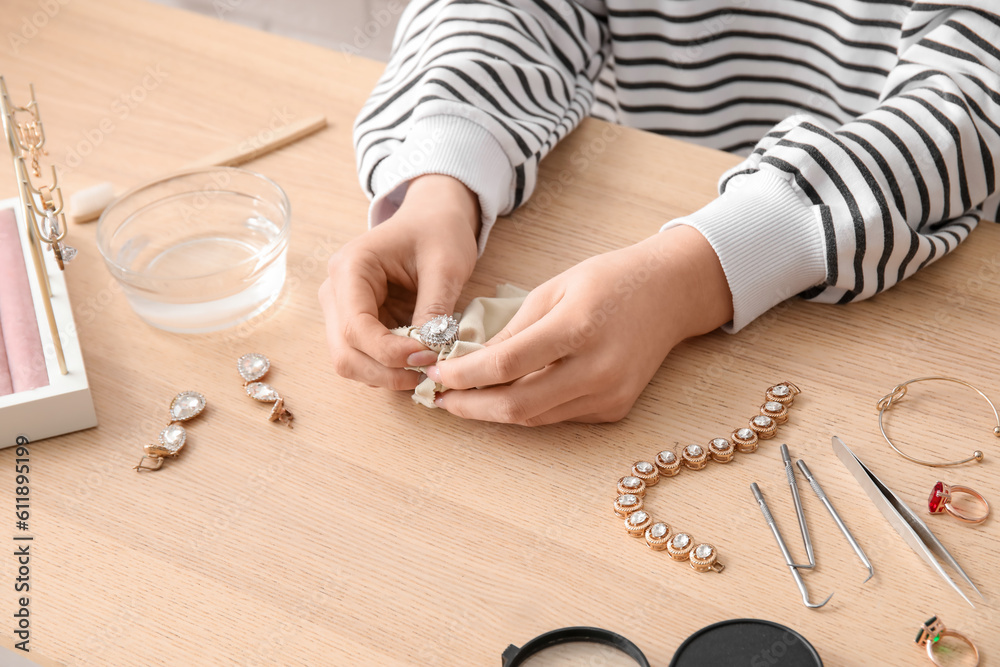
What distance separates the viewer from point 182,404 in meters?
0.73

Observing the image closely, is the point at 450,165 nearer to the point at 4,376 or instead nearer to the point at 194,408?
the point at 194,408

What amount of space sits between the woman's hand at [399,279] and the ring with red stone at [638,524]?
8.2 inches

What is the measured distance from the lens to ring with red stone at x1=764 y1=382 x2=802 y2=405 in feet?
2.33

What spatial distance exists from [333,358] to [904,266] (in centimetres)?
54

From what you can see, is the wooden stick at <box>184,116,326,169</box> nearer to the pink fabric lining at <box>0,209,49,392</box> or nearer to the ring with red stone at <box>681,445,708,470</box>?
the pink fabric lining at <box>0,209,49,392</box>

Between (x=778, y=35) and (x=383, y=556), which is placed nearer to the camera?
(x=383, y=556)

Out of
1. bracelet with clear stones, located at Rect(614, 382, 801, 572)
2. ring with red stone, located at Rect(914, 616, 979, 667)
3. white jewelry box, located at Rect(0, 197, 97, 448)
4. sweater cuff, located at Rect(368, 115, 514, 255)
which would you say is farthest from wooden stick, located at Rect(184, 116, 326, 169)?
ring with red stone, located at Rect(914, 616, 979, 667)

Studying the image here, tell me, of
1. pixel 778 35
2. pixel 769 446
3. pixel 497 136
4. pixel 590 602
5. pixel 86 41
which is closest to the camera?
pixel 590 602

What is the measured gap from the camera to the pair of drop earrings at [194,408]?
0.69 meters

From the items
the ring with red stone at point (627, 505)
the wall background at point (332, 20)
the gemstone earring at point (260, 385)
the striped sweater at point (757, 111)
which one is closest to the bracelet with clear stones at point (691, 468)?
the ring with red stone at point (627, 505)

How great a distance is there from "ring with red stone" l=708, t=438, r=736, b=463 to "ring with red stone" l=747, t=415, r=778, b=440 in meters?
0.03

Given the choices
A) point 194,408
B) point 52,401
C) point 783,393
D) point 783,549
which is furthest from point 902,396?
point 52,401

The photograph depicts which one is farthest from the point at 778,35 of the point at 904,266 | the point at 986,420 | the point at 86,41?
the point at 86,41

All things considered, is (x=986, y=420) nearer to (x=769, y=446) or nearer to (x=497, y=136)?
(x=769, y=446)
